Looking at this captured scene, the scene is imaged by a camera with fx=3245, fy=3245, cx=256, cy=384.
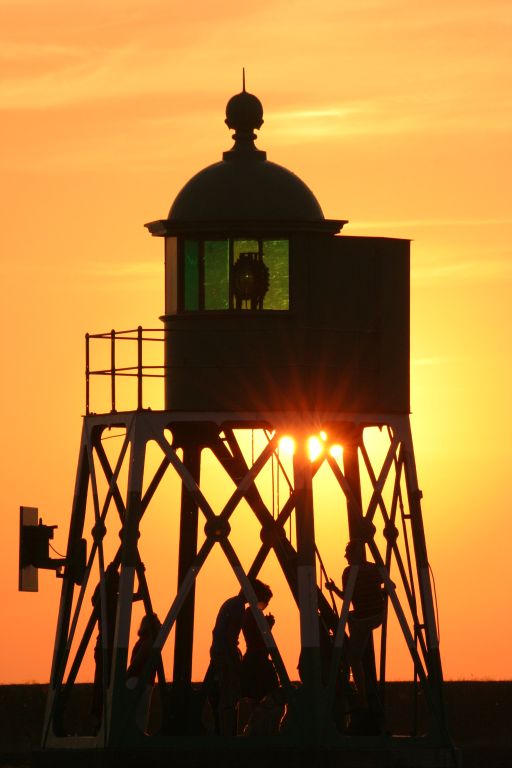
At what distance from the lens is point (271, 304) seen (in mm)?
53812

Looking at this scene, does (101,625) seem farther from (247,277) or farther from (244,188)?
(244,188)

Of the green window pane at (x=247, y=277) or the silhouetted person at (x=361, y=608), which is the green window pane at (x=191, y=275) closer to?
the green window pane at (x=247, y=277)

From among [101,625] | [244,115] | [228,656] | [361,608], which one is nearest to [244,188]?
[244,115]

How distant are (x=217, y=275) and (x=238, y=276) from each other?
16.3 inches

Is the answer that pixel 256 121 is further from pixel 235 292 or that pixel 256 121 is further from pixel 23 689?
pixel 23 689

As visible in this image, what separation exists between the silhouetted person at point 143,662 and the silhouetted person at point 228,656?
1.09 meters

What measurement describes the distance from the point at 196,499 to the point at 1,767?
31.4 ft

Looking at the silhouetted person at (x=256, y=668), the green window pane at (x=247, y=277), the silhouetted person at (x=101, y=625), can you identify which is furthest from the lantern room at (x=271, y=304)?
the silhouetted person at (x=256, y=668)

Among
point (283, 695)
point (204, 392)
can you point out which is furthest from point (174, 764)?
point (204, 392)

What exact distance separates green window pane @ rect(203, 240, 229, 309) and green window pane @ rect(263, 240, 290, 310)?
0.66m

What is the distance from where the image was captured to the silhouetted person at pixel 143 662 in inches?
2066

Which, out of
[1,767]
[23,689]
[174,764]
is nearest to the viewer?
[174,764]

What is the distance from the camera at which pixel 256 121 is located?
54.6 m

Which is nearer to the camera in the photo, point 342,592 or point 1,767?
point 342,592
